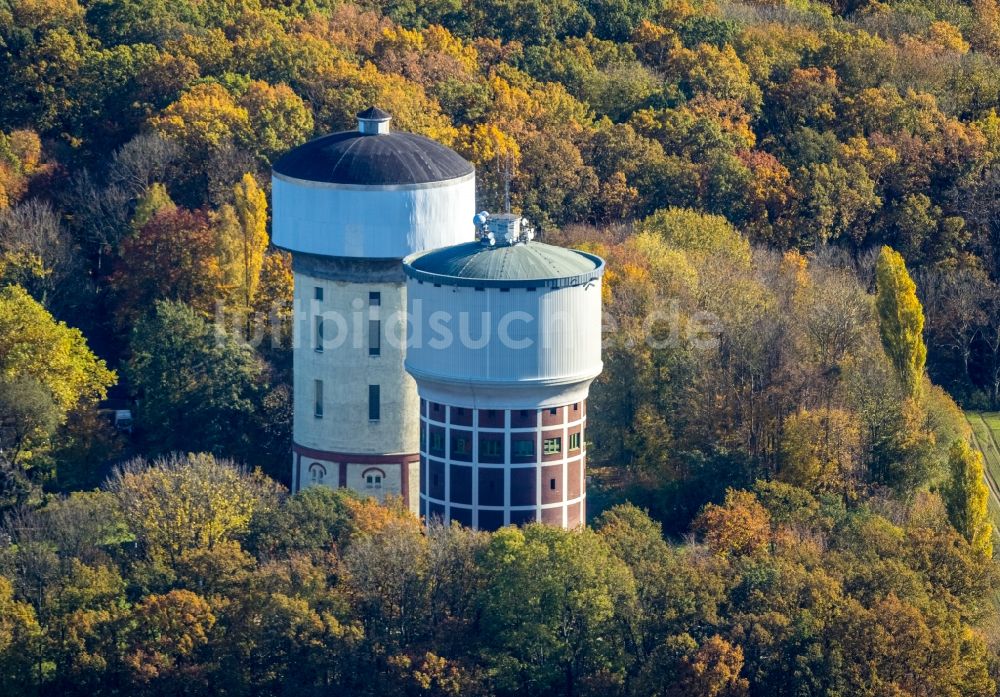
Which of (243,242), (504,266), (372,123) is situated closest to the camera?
(504,266)

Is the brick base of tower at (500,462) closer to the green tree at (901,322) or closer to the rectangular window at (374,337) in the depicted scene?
the rectangular window at (374,337)

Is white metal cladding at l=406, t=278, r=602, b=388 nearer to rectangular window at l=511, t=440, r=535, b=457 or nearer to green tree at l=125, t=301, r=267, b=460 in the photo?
rectangular window at l=511, t=440, r=535, b=457

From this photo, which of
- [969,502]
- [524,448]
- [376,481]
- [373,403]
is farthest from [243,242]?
[969,502]

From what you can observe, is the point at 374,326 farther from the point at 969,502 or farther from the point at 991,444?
the point at 991,444

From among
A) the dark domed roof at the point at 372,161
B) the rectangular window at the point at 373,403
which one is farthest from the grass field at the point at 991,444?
the dark domed roof at the point at 372,161

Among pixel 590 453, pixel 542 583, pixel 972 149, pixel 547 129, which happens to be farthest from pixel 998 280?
pixel 542 583

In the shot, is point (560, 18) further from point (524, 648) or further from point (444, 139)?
point (524, 648)

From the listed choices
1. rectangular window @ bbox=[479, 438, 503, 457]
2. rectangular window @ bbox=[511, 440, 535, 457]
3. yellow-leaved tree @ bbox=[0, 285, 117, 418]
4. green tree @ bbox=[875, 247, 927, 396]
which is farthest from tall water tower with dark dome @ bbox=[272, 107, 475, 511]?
green tree @ bbox=[875, 247, 927, 396]
